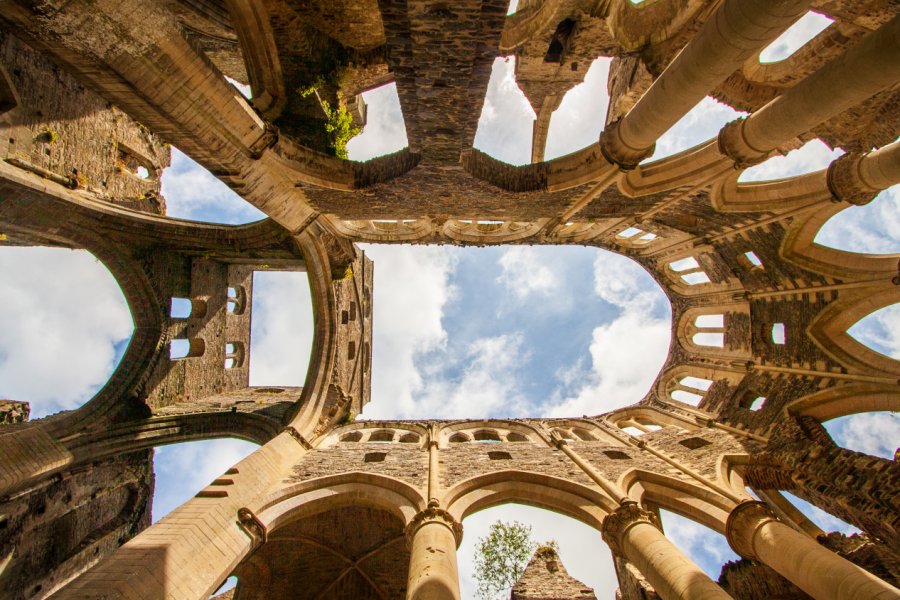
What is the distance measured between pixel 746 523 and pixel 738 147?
20.2 ft

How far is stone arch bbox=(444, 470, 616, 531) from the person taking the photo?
25.9ft

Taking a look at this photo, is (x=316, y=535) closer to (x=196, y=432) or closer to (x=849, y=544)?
(x=196, y=432)

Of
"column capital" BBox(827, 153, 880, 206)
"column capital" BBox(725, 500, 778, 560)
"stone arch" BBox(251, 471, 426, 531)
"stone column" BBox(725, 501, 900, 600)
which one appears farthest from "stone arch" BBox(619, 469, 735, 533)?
"column capital" BBox(827, 153, 880, 206)

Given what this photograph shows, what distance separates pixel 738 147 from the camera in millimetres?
6797

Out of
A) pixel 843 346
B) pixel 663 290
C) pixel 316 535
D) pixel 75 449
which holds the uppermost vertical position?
pixel 663 290

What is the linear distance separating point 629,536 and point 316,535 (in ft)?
23.3

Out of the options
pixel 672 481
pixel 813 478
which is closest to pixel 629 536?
pixel 672 481

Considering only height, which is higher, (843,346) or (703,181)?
(703,181)

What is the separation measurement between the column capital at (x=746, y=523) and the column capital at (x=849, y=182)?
5491 millimetres

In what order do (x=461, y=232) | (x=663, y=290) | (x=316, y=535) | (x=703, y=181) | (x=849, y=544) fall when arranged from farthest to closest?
(x=663, y=290)
(x=461, y=232)
(x=316, y=535)
(x=703, y=181)
(x=849, y=544)

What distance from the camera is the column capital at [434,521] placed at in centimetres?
698

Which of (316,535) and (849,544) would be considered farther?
(316,535)

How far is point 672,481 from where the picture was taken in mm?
8656

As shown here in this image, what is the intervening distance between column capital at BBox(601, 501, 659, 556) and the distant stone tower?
204 cm
